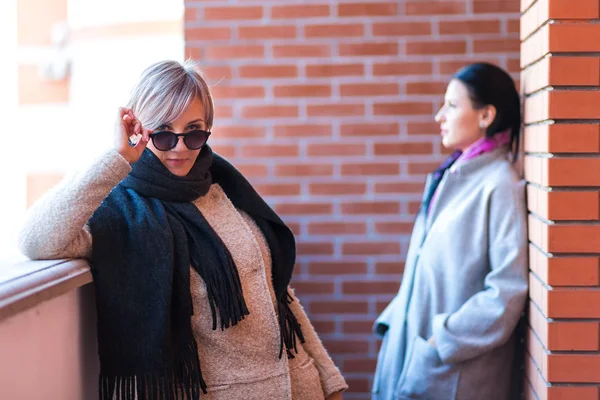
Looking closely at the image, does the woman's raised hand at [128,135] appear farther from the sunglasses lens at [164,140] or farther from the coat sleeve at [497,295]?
the coat sleeve at [497,295]

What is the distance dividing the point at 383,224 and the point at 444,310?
1.03m

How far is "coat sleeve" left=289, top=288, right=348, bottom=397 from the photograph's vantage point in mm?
2650

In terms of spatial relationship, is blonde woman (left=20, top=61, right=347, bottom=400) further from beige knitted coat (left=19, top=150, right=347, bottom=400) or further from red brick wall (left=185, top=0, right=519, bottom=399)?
red brick wall (left=185, top=0, right=519, bottom=399)

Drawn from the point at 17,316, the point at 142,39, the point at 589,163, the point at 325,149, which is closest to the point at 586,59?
the point at 589,163

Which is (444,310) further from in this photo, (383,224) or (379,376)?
(383,224)

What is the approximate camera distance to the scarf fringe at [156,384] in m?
2.04

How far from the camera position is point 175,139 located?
2.31 metres

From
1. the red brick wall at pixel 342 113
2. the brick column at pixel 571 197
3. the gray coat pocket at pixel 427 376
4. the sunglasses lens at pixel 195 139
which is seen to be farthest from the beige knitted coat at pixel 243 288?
the red brick wall at pixel 342 113

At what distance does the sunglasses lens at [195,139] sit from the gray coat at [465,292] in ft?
3.37

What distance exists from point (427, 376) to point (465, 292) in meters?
0.31

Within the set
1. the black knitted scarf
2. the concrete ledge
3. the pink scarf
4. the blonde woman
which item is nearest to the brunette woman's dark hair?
the pink scarf

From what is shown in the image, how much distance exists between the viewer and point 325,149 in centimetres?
404

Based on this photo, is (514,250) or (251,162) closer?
(514,250)

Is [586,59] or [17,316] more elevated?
[586,59]
